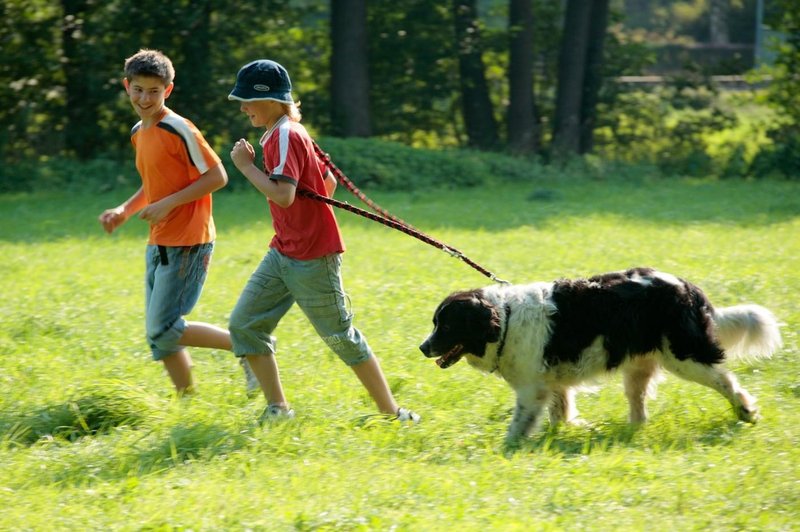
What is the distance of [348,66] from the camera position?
67.7 feet

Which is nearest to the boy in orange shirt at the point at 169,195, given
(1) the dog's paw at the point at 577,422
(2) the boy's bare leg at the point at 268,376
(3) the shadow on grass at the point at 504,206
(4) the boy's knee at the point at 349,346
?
(2) the boy's bare leg at the point at 268,376

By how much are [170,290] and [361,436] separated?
143 centimetres

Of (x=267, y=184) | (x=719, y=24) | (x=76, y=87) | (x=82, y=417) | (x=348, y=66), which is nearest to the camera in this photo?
(x=267, y=184)

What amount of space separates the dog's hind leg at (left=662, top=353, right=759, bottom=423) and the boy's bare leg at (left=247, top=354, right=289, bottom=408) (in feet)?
6.80

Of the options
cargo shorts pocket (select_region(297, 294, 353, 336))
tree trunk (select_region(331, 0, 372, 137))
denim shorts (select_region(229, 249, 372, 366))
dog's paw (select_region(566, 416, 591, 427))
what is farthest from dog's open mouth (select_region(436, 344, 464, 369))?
tree trunk (select_region(331, 0, 372, 137))

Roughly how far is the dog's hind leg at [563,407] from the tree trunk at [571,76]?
15.3m

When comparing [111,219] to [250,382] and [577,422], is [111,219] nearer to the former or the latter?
[250,382]

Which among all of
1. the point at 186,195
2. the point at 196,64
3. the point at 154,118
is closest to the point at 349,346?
the point at 186,195

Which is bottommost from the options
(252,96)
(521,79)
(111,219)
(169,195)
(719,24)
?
(521,79)

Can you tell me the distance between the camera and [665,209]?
15.5 metres

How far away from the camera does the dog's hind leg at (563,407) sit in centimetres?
583

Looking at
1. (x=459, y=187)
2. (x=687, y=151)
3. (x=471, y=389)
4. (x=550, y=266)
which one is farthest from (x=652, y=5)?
(x=471, y=389)

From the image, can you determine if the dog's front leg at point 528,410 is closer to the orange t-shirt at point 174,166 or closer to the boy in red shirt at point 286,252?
the boy in red shirt at point 286,252

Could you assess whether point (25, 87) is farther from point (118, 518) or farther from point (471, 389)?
point (118, 518)
